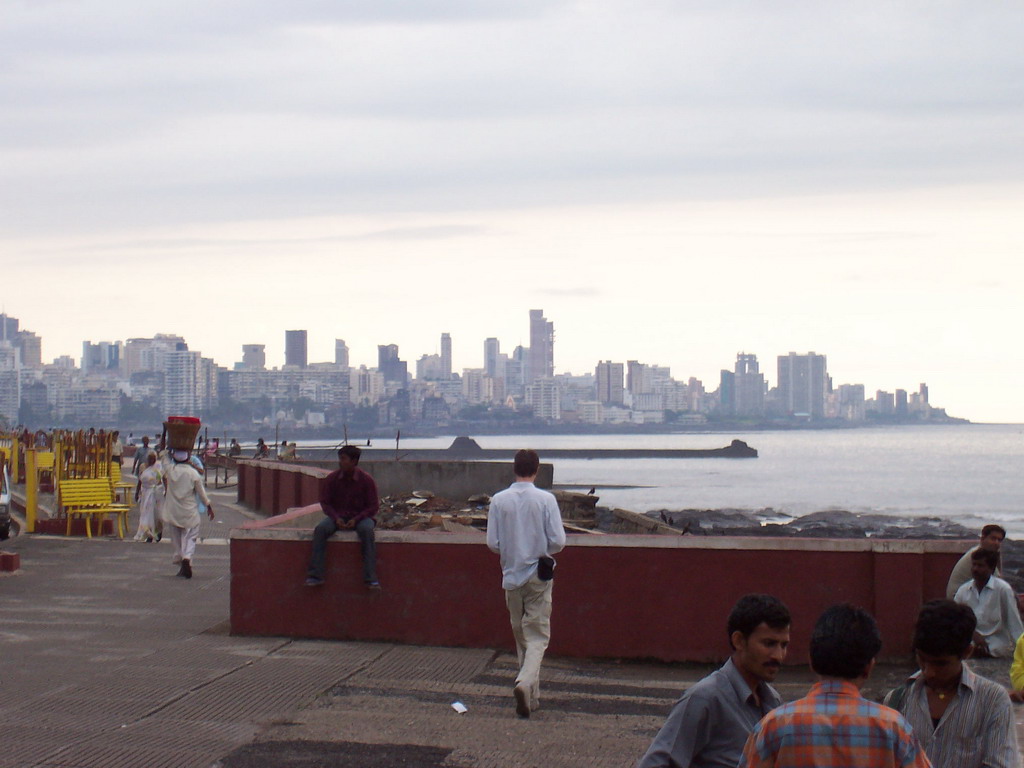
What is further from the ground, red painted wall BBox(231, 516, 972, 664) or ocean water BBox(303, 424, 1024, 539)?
red painted wall BBox(231, 516, 972, 664)

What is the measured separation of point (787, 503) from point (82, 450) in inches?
2665

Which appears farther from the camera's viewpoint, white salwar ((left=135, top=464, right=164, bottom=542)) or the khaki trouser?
white salwar ((left=135, top=464, right=164, bottom=542))

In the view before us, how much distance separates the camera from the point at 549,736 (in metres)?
7.73

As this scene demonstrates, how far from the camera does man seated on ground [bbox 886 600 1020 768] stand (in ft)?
13.2

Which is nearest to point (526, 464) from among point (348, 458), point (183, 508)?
point (348, 458)

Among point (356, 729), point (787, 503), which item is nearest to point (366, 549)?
point (356, 729)

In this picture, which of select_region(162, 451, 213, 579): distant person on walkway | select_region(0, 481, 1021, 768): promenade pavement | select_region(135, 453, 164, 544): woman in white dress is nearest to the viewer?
select_region(0, 481, 1021, 768): promenade pavement

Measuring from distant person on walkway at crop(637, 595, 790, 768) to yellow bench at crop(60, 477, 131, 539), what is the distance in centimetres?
1779

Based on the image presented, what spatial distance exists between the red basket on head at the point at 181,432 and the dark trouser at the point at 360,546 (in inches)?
275

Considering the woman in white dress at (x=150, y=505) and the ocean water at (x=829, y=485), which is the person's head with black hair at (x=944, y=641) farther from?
the ocean water at (x=829, y=485)

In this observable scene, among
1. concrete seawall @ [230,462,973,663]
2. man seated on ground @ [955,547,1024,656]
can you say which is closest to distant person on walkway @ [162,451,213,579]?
concrete seawall @ [230,462,973,663]

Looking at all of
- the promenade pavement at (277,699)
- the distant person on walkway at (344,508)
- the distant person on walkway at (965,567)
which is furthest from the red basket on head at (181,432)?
the distant person on walkway at (965,567)

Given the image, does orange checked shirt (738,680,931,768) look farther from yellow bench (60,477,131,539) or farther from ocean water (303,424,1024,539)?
ocean water (303,424,1024,539)

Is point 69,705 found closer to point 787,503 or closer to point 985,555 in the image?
point 985,555
